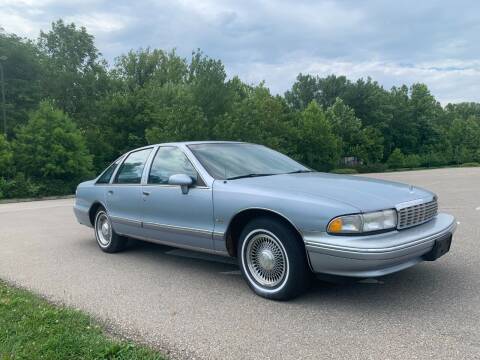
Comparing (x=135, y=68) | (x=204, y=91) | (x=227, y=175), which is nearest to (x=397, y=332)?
(x=227, y=175)

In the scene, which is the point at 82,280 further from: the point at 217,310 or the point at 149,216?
the point at 217,310

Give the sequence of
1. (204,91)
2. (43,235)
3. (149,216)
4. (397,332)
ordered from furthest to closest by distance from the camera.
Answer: (204,91)
(43,235)
(149,216)
(397,332)

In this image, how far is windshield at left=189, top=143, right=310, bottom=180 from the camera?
16.1 feet

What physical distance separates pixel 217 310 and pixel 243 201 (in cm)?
102

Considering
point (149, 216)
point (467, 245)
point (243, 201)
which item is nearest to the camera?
point (243, 201)

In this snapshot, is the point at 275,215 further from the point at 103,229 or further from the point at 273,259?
the point at 103,229

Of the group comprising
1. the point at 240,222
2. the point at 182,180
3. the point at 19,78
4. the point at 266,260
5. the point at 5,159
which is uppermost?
the point at 19,78

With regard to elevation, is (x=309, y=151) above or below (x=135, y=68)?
below

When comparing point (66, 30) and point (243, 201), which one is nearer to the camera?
point (243, 201)

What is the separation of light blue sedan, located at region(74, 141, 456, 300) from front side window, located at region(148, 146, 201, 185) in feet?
0.05

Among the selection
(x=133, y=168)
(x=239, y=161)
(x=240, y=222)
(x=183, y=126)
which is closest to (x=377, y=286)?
(x=240, y=222)

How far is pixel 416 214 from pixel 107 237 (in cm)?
434

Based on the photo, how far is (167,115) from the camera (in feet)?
80.8

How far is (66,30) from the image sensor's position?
50.0 meters
